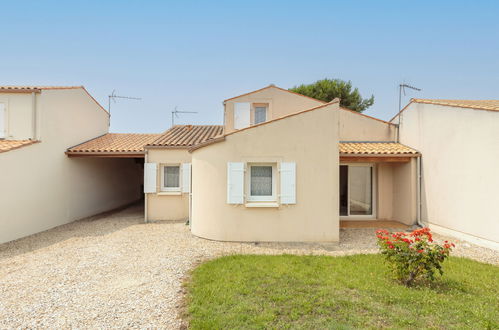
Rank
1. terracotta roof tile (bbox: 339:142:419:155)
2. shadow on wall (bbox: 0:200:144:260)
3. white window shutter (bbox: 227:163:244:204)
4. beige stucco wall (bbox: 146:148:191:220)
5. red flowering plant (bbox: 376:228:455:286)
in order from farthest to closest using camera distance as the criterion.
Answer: beige stucco wall (bbox: 146:148:191:220)
terracotta roof tile (bbox: 339:142:419:155)
white window shutter (bbox: 227:163:244:204)
shadow on wall (bbox: 0:200:144:260)
red flowering plant (bbox: 376:228:455:286)

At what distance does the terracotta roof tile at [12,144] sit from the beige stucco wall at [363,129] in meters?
14.0

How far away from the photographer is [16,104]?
10.8 metres

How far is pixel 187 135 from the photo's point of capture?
1451 centimetres

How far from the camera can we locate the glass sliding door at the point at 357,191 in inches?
473

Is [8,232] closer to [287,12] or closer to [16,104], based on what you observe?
[16,104]

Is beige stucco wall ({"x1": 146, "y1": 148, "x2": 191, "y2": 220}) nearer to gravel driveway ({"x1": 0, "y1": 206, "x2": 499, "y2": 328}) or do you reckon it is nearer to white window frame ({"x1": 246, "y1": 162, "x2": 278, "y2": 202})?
gravel driveway ({"x1": 0, "y1": 206, "x2": 499, "y2": 328})

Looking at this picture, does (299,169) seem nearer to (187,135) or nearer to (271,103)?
(271,103)

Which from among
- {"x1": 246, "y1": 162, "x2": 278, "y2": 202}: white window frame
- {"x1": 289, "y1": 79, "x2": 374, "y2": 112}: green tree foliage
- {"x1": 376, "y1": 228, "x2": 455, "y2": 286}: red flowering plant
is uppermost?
{"x1": 289, "y1": 79, "x2": 374, "y2": 112}: green tree foliage

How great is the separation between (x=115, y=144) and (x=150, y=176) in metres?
3.53

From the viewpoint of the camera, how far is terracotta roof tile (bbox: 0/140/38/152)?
946cm

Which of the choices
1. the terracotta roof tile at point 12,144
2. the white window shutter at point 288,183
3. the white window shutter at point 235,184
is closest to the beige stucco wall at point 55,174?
the terracotta roof tile at point 12,144

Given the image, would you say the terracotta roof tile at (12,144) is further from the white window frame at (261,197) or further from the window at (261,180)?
the window at (261,180)

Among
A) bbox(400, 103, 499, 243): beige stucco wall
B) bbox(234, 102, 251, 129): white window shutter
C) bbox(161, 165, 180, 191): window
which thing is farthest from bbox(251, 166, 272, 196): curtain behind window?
bbox(400, 103, 499, 243): beige stucco wall

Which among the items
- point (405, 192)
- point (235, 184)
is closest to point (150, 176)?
point (235, 184)
